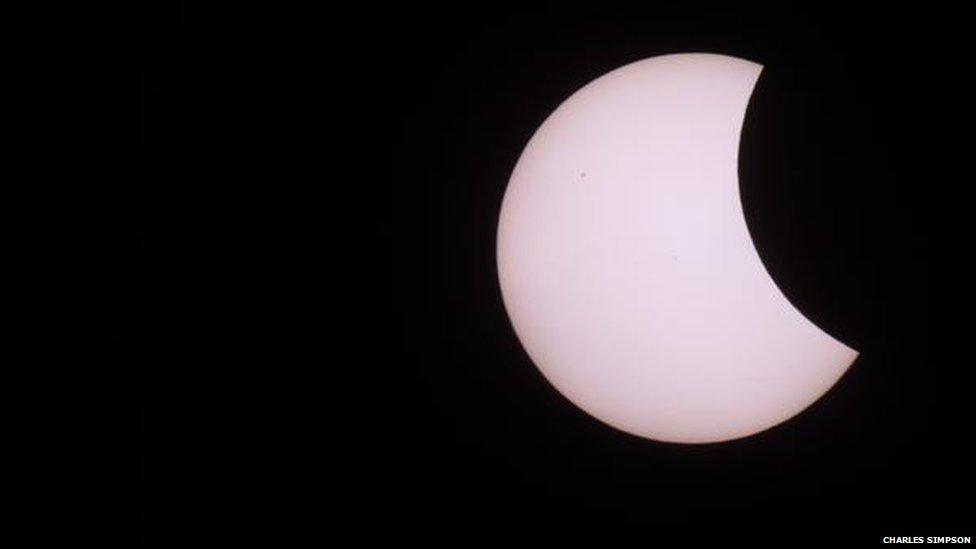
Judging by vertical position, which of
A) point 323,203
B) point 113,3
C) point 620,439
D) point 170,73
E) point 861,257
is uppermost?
point 113,3

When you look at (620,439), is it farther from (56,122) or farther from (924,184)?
(56,122)

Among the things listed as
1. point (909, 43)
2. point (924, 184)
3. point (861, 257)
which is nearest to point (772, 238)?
point (861, 257)

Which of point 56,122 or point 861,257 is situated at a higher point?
point 56,122
